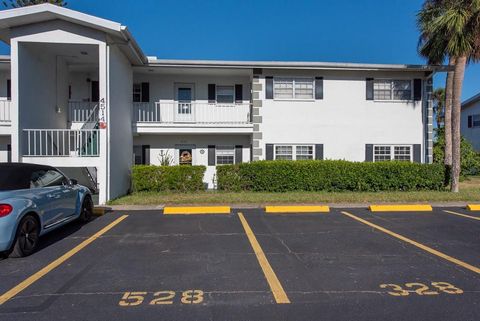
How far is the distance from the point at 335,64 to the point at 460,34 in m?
4.72

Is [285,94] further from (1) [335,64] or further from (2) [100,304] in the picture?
(2) [100,304]

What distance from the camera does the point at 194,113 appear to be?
15.9m

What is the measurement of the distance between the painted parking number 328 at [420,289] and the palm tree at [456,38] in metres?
10.9

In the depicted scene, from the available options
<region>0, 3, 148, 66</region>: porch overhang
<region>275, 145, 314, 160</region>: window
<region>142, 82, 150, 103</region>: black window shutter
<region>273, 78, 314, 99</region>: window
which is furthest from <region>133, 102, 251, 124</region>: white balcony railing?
<region>0, 3, 148, 66</region>: porch overhang

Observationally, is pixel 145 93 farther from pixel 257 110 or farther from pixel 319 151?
pixel 319 151

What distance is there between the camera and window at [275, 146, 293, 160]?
51.3 ft

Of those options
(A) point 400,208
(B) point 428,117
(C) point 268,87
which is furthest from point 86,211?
(B) point 428,117

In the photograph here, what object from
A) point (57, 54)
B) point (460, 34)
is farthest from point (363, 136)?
point (57, 54)

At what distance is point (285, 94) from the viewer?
1557cm

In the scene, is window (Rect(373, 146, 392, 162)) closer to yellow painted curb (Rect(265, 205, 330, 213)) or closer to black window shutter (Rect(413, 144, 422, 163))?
black window shutter (Rect(413, 144, 422, 163))

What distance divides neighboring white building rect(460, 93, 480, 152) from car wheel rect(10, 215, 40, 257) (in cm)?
3219

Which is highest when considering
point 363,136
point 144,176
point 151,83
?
point 151,83

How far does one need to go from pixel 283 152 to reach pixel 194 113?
465 centimetres

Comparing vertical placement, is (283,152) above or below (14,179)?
above
